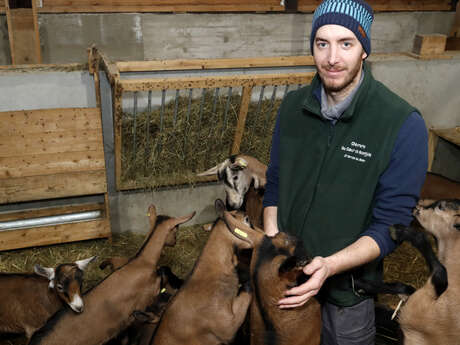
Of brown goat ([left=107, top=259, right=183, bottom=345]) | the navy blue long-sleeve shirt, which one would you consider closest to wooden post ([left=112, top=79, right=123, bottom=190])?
brown goat ([left=107, top=259, right=183, bottom=345])

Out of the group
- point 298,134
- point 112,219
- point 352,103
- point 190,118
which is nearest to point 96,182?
point 112,219

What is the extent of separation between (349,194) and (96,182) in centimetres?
437

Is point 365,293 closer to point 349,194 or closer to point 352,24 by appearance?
point 349,194

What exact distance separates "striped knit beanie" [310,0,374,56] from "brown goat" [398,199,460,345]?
2171 mm

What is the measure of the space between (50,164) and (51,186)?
0.32m

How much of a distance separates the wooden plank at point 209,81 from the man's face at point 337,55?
121 inches

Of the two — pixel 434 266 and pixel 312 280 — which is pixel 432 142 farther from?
pixel 312 280

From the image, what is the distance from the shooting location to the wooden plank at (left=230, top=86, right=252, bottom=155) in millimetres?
5910

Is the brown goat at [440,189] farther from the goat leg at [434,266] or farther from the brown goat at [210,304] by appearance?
the brown goat at [210,304]

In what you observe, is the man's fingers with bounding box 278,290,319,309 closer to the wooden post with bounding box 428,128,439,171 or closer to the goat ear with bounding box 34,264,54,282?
the goat ear with bounding box 34,264,54,282

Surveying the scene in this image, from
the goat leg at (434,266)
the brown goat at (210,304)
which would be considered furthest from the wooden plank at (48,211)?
the goat leg at (434,266)

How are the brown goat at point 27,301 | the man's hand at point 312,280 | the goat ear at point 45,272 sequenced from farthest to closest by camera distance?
the brown goat at point 27,301
the goat ear at point 45,272
the man's hand at point 312,280

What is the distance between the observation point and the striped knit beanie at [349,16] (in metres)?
2.36

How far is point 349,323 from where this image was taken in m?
2.96
